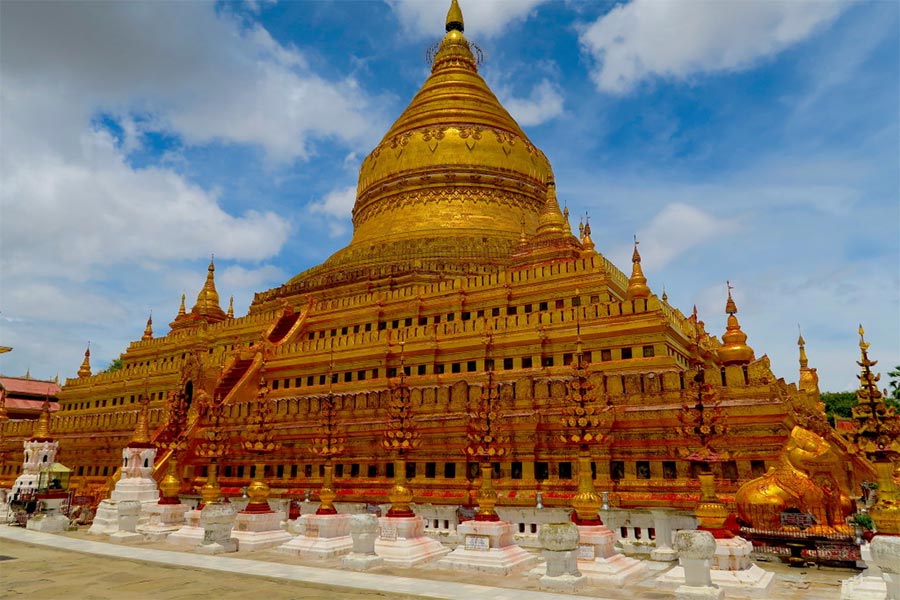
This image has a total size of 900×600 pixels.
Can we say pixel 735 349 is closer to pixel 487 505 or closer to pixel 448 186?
pixel 487 505

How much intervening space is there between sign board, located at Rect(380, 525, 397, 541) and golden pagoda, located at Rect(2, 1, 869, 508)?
2.99 meters

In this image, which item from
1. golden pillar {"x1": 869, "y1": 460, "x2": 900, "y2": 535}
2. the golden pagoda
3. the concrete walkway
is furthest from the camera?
the golden pagoda

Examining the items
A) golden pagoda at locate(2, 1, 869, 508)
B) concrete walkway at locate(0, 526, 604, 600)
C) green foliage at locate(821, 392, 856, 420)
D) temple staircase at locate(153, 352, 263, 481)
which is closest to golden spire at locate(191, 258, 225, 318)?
golden pagoda at locate(2, 1, 869, 508)

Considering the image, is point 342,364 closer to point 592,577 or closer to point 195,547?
point 195,547

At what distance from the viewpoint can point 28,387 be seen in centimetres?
5906

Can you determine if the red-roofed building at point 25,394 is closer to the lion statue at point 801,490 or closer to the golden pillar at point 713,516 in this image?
the lion statue at point 801,490

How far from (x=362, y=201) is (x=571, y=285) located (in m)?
23.8

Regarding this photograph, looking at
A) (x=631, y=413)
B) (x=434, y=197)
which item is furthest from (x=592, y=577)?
(x=434, y=197)

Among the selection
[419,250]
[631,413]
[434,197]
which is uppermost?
[434,197]

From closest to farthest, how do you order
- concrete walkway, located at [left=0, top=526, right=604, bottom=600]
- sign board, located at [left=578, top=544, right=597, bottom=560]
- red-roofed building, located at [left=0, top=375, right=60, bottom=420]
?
concrete walkway, located at [left=0, top=526, right=604, bottom=600]
sign board, located at [left=578, top=544, right=597, bottom=560]
red-roofed building, located at [left=0, top=375, right=60, bottom=420]

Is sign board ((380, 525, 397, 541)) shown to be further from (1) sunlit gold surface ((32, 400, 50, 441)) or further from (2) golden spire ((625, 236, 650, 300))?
(1) sunlit gold surface ((32, 400, 50, 441))

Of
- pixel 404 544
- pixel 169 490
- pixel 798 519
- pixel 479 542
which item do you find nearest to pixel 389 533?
pixel 404 544

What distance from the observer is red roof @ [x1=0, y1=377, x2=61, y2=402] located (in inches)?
2254

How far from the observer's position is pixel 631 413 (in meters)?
22.6
